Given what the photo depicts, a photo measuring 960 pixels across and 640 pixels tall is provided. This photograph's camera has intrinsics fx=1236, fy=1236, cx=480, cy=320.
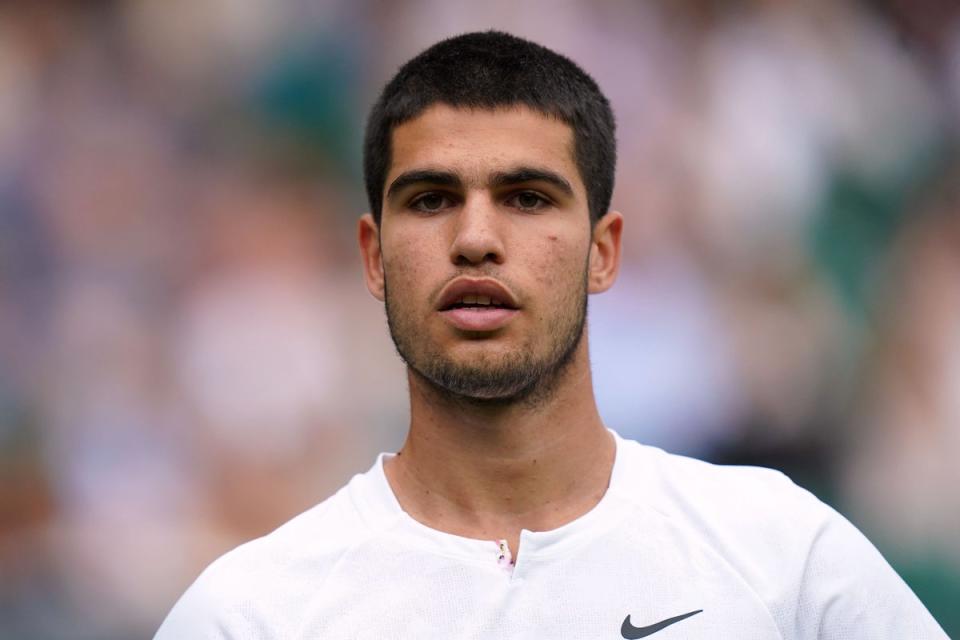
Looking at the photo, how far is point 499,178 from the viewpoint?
2.68 m

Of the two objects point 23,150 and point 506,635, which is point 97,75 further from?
point 506,635

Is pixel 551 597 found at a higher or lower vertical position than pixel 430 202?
lower

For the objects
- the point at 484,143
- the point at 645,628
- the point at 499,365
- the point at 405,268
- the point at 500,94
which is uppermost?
the point at 500,94

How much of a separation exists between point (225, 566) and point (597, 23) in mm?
3518

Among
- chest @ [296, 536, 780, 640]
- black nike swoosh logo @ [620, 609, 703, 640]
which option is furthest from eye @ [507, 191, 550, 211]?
black nike swoosh logo @ [620, 609, 703, 640]

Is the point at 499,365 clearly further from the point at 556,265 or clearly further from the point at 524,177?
the point at 524,177

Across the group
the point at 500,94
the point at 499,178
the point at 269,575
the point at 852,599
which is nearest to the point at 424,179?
the point at 499,178

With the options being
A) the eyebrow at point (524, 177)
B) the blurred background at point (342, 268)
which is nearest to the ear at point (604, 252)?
the eyebrow at point (524, 177)

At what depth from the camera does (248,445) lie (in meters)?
4.90

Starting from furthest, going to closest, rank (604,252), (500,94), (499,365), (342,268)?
(342,268) < (604,252) < (500,94) < (499,365)

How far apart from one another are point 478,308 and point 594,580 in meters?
0.61

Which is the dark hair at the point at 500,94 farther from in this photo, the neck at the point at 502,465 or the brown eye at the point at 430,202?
the neck at the point at 502,465

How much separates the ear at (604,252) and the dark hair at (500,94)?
0.03 metres

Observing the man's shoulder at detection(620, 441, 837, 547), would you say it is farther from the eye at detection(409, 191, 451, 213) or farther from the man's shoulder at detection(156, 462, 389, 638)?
the eye at detection(409, 191, 451, 213)
